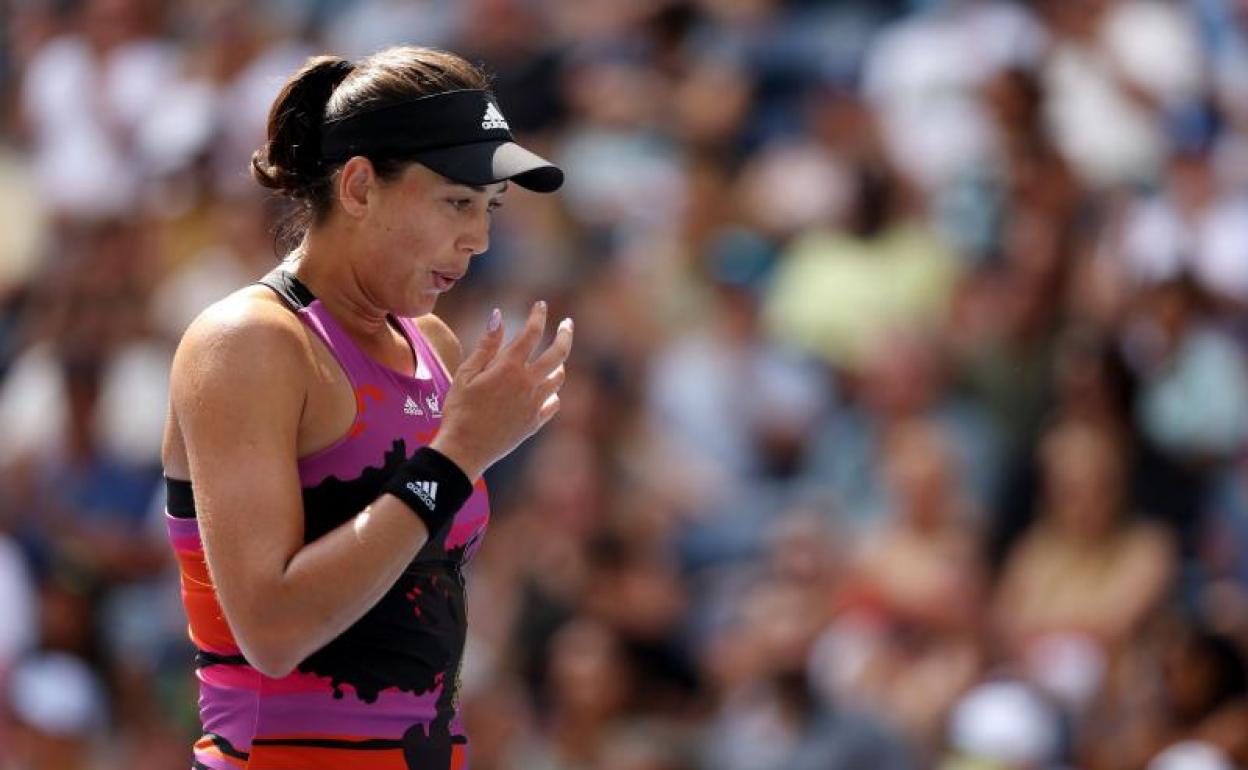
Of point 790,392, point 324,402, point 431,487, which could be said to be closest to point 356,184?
point 324,402

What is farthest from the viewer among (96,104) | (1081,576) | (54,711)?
(96,104)

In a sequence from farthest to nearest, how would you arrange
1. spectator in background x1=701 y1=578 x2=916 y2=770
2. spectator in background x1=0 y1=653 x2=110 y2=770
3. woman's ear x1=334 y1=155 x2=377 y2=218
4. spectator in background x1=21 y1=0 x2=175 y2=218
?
1. spectator in background x1=21 y1=0 x2=175 y2=218
2. spectator in background x1=0 y1=653 x2=110 y2=770
3. spectator in background x1=701 y1=578 x2=916 y2=770
4. woman's ear x1=334 y1=155 x2=377 y2=218

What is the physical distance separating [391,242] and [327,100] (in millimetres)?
239

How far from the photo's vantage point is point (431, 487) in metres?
3.05

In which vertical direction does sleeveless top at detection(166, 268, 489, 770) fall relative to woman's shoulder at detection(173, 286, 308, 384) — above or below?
below

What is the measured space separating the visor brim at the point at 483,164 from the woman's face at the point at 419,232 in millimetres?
20

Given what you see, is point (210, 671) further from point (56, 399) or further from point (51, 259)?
point (51, 259)

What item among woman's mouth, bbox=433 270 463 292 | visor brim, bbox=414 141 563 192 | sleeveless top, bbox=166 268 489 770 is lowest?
sleeveless top, bbox=166 268 489 770

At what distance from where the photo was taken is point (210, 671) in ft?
10.8

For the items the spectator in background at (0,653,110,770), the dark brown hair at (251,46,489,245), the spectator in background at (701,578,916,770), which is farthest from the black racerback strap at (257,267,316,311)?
the spectator in background at (0,653,110,770)

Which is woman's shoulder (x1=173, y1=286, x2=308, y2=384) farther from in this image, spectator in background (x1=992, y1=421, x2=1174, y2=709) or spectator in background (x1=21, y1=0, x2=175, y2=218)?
spectator in background (x1=21, y1=0, x2=175, y2=218)

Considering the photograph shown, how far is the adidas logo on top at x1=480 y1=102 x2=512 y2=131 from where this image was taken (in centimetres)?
325

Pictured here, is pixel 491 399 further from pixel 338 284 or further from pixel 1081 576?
pixel 1081 576

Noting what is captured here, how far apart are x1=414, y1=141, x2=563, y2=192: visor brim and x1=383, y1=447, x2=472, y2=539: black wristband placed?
0.41 metres
